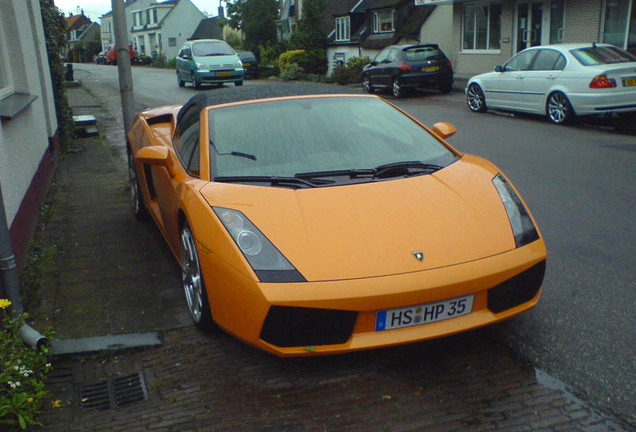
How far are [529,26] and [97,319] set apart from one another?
23.2 metres

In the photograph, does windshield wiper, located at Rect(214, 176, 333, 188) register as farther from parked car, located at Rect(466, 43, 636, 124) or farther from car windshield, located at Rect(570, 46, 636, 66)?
car windshield, located at Rect(570, 46, 636, 66)

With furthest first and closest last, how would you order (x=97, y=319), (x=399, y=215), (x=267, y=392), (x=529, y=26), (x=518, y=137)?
1. (x=529, y=26)
2. (x=518, y=137)
3. (x=97, y=319)
4. (x=399, y=215)
5. (x=267, y=392)

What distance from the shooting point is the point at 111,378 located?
3.54 metres

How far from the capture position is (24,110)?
21.9 feet

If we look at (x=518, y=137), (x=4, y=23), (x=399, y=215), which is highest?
(x=4, y=23)

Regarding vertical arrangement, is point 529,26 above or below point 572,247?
above

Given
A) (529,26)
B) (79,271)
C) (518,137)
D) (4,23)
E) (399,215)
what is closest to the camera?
(399,215)

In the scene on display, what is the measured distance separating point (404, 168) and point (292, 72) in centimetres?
3180

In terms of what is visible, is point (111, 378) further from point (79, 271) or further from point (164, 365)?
point (79, 271)

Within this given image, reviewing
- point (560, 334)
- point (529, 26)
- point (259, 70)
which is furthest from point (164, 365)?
point (259, 70)

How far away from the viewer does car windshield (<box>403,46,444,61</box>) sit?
20203 mm

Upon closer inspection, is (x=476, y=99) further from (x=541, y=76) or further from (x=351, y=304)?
(x=351, y=304)

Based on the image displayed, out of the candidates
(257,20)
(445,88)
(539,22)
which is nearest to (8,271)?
(445,88)

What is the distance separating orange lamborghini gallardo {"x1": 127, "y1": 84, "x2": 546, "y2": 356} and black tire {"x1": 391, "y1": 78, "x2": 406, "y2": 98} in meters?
15.8
